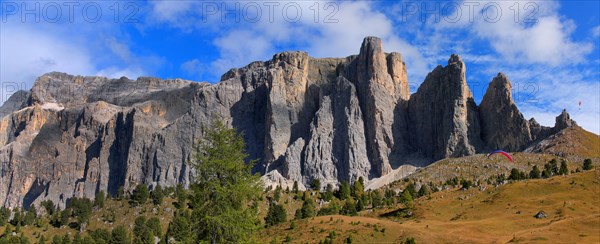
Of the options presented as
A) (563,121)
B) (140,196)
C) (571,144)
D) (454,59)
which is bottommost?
(140,196)

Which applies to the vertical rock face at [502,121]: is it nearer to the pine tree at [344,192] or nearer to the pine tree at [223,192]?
the pine tree at [344,192]

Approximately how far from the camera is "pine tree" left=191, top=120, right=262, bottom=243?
28.1 m

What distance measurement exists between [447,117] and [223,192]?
165747 mm

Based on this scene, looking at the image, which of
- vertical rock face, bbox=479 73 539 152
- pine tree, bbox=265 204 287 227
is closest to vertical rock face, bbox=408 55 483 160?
vertical rock face, bbox=479 73 539 152

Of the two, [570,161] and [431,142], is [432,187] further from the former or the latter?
[431,142]

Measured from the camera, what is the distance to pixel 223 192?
2838 centimetres

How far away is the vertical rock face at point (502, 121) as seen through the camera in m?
168

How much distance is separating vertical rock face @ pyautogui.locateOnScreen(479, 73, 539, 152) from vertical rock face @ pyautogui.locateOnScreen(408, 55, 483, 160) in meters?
3.77

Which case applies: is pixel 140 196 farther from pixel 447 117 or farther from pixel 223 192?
pixel 223 192

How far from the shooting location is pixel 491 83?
180 m

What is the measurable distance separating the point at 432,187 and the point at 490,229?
53586 millimetres

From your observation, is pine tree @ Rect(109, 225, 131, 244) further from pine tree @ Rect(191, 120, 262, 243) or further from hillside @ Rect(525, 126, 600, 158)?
hillside @ Rect(525, 126, 600, 158)

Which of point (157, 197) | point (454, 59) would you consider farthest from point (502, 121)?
point (157, 197)

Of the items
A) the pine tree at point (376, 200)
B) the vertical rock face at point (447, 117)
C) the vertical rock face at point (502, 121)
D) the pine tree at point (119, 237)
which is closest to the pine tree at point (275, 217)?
the pine tree at point (376, 200)
